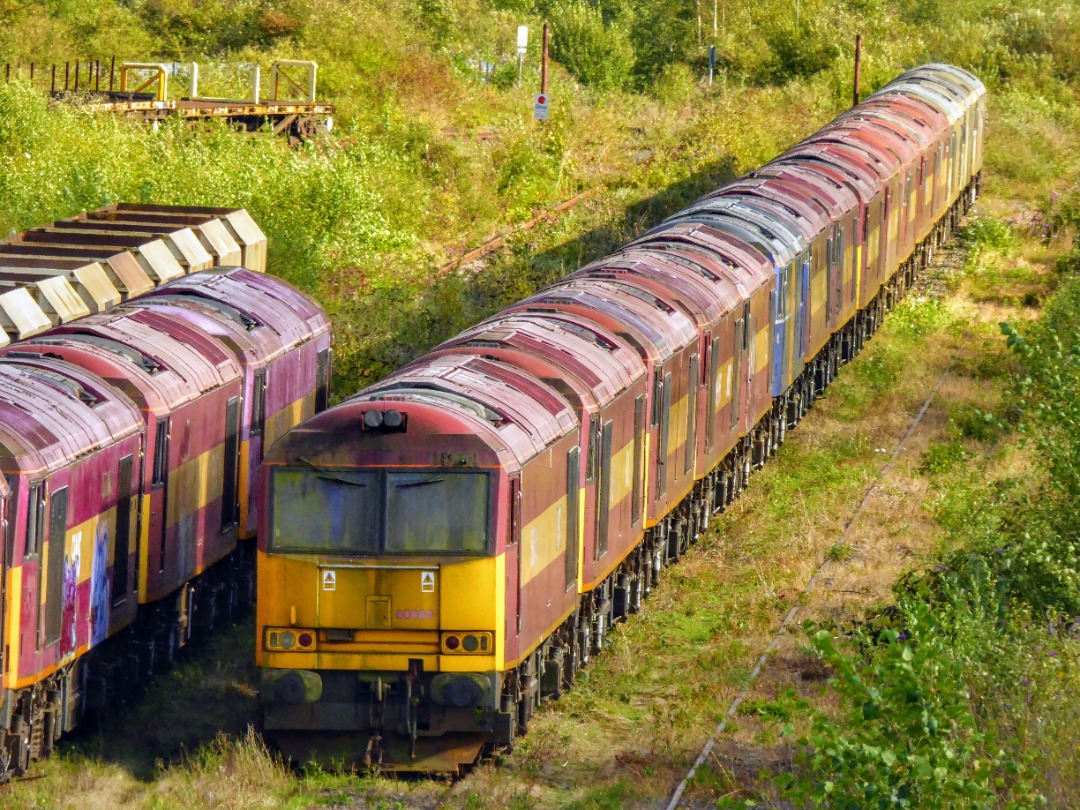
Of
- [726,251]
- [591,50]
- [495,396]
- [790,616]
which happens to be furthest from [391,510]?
[591,50]

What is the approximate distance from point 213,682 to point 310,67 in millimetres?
30101

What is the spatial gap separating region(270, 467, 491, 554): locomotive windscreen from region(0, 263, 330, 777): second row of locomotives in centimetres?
180

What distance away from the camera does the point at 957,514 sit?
61.2 feet

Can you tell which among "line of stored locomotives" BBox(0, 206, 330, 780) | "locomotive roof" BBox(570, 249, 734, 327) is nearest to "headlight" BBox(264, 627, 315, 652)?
"line of stored locomotives" BBox(0, 206, 330, 780)

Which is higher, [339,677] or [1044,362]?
[1044,362]

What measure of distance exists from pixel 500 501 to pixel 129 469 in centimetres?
355

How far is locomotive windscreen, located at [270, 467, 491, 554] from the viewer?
12.4 m

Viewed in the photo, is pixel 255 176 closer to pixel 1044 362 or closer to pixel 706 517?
pixel 706 517

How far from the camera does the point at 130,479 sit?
14.3m

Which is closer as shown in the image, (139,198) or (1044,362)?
(1044,362)

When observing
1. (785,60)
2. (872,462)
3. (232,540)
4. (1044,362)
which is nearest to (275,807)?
(232,540)

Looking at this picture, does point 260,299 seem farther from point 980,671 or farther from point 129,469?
point 980,671

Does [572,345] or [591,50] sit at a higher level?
[572,345]

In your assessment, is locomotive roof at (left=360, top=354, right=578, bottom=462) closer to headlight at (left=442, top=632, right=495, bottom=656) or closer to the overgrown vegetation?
headlight at (left=442, top=632, right=495, bottom=656)
